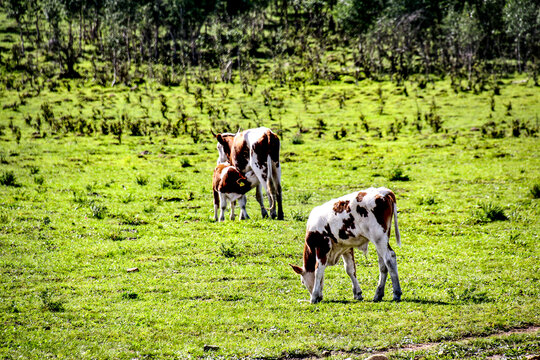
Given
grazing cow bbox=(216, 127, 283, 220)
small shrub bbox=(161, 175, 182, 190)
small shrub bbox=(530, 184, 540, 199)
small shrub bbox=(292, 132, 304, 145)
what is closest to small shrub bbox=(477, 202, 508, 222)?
Result: small shrub bbox=(530, 184, 540, 199)

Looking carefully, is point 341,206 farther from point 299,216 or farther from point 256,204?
point 256,204

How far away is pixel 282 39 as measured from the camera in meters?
73.7

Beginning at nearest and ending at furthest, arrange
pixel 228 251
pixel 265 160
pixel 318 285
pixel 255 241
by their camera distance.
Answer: pixel 318 285
pixel 228 251
pixel 255 241
pixel 265 160

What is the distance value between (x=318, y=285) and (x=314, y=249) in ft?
2.61

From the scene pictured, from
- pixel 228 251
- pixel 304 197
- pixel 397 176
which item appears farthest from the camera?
pixel 397 176

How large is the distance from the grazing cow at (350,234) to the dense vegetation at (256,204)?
0.59 meters

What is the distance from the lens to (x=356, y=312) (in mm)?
11328

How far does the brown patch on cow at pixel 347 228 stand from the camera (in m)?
11.7

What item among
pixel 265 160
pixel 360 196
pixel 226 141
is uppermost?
pixel 226 141

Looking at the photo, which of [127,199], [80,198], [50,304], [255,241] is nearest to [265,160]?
[255,241]

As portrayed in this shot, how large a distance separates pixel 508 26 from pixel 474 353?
67551 mm

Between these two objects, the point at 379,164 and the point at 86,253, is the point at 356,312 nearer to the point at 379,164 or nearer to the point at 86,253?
the point at 86,253

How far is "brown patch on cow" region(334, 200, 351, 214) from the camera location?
11.8m

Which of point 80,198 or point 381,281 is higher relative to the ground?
point 381,281
